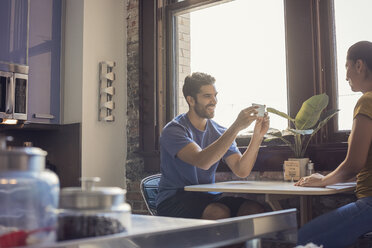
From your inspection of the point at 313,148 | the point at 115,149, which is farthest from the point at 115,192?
the point at 115,149

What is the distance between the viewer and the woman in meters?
2.00

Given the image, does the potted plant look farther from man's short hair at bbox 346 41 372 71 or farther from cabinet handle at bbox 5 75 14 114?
cabinet handle at bbox 5 75 14 114

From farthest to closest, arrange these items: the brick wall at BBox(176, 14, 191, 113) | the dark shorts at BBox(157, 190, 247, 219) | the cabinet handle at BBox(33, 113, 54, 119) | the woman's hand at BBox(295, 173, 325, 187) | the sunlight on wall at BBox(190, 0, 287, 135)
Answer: the brick wall at BBox(176, 14, 191, 113) < the cabinet handle at BBox(33, 113, 54, 119) < the sunlight on wall at BBox(190, 0, 287, 135) < the dark shorts at BBox(157, 190, 247, 219) < the woman's hand at BBox(295, 173, 325, 187)

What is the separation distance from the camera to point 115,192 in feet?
2.60

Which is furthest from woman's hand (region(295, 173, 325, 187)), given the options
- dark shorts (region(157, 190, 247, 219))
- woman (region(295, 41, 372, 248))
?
dark shorts (region(157, 190, 247, 219))

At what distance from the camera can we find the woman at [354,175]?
2.00 metres

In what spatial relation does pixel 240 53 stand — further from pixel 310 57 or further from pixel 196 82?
pixel 196 82

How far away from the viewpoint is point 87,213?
2.57 feet

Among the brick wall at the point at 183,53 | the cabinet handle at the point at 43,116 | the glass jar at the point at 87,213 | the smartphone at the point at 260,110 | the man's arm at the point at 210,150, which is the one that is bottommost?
the glass jar at the point at 87,213

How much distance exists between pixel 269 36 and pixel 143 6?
1.40m

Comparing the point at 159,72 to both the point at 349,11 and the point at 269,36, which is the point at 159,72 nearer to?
the point at 269,36

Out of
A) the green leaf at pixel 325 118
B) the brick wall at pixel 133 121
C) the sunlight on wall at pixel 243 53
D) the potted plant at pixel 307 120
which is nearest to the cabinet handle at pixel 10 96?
the brick wall at pixel 133 121

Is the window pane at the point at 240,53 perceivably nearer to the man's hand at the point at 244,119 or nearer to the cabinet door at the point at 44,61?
the man's hand at the point at 244,119

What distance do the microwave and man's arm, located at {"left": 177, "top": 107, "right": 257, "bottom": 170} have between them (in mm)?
1588
